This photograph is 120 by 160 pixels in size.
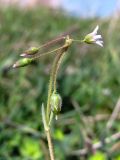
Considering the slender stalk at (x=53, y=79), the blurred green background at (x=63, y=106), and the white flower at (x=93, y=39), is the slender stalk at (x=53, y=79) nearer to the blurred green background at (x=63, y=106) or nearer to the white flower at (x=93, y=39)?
the white flower at (x=93, y=39)

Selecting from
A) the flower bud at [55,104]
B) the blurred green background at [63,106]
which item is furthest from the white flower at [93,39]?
the blurred green background at [63,106]

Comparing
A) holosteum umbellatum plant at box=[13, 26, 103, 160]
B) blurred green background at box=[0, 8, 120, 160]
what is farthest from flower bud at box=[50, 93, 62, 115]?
blurred green background at box=[0, 8, 120, 160]

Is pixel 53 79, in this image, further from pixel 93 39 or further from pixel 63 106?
pixel 63 106

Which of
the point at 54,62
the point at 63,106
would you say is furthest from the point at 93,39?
the point at 63,106

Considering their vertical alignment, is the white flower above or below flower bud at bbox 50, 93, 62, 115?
above

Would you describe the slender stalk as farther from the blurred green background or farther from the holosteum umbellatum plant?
the blurred green background

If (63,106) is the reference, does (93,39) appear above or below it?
above

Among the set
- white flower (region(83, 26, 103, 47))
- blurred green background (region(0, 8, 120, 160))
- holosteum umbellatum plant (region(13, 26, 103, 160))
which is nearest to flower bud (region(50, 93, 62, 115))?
holosteum umbellatum plant (region(13, 26, 103, 160))

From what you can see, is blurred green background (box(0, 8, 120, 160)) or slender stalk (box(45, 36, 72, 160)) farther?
blurred green background (box(0, 8, 120, 160))

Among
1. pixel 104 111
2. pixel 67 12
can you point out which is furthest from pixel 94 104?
pixel 67 12

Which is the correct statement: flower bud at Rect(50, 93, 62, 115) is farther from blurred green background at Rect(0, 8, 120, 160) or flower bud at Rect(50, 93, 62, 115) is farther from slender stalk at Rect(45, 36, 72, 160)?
blurred green background at Rect(0, 8, 120, 160)

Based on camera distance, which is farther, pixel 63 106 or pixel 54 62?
pixel 63 106

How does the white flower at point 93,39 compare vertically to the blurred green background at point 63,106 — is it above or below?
above
